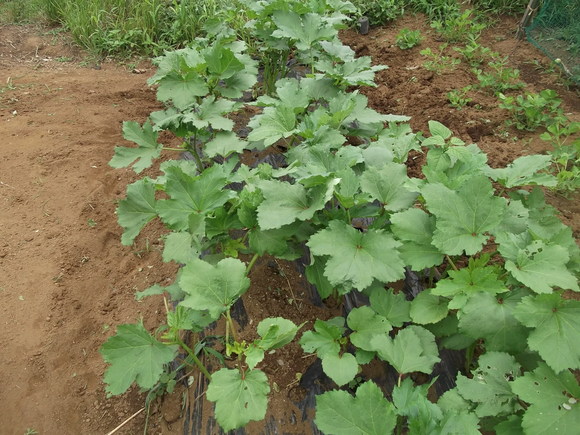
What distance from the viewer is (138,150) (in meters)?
2.62

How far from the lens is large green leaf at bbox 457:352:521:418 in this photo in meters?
1.45

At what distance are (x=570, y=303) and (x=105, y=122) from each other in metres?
3.75

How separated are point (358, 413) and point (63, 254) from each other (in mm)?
2176

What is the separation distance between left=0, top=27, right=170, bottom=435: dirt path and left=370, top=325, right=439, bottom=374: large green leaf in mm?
1134

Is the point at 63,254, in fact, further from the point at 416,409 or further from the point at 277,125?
the point at 416,409

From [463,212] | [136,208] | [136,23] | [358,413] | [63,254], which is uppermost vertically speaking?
[463,212]

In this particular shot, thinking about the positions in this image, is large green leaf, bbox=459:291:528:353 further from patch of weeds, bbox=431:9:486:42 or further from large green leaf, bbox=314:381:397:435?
patch of weeds, bbox=431:9:486:42

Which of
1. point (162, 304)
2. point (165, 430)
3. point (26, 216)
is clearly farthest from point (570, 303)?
point (26, 216)

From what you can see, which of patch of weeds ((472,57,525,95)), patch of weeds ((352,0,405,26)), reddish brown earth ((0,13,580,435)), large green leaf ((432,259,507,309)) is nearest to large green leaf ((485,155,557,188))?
large green leaf ((432,259,507,309))

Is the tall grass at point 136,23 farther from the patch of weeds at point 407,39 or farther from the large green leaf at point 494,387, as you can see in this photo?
the large green leaf at point 494,387

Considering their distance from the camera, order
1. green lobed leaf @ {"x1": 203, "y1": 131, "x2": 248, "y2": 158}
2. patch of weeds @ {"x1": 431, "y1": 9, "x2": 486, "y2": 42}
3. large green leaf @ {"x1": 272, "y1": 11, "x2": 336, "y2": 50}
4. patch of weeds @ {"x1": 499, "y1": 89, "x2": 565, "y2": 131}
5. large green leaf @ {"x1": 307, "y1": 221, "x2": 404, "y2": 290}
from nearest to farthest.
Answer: large green leaf @ {"x1": 307, "y1": 221, "x2": 404, "y2": 290}, green lobed leaf @ {"x1": 203, "y1": 131, "x2": 248, "y2": 158}, large green leaf @ {"x1": 272, "y1": 11, "x2": 336, "y2": 50}, patch of weeds @ {"x1": 499, "y1": 89, "x2": 565, "y2": 131}, patch of weeds @ {"x1": 431, "y1": 9, "x2": 486, "y2": 42}

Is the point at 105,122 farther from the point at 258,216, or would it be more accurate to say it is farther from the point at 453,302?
the point at 453,302

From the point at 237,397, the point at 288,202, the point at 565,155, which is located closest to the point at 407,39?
the point at 565,155

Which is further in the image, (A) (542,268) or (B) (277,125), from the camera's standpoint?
(B) (277,125)
